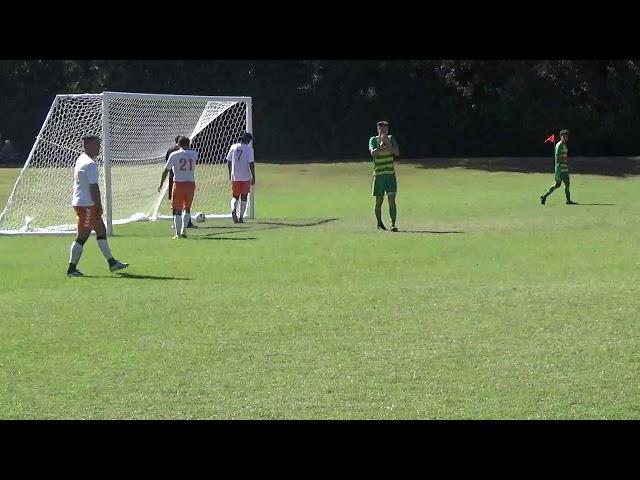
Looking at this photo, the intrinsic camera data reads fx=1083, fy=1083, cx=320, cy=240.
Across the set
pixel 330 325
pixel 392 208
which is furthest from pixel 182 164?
pixel 330 325

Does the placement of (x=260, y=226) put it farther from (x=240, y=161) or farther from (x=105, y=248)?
(x=105, y=248)

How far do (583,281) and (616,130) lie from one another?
34.0 metres

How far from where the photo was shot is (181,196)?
756 inches

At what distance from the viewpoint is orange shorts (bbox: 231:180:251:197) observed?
2228cm

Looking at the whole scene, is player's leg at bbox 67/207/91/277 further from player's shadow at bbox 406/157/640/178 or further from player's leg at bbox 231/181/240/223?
player's shadow at bbox 406/157/640/178

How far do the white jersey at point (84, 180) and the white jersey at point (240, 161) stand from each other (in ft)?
27.3

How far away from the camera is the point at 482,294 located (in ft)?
39.5

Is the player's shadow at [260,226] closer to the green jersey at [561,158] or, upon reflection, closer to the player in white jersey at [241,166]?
the player in white jersey at [241,166]

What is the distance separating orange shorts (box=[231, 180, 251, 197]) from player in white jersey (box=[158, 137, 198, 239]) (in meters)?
2.91
